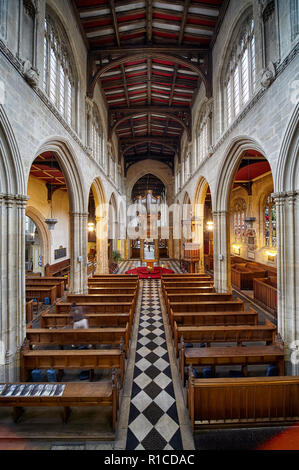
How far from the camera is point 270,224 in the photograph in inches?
557

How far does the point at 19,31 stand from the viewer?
16.3 feet

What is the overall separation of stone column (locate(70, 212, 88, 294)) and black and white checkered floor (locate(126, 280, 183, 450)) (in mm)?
3944

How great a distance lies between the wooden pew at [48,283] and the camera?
33.7 ft

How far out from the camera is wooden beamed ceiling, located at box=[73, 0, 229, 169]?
340 inches

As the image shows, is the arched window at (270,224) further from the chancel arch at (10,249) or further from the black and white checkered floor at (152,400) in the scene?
the chancel arch at (10,249)

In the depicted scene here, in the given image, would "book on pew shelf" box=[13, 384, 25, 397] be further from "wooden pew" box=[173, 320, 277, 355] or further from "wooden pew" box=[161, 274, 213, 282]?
"wooden pew" box=[161, 274, 213, 282]

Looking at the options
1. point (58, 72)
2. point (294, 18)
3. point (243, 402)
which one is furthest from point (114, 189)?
point (243, 402)

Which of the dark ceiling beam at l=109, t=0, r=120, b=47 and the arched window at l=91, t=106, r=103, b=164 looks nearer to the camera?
the dark ceiling beam at l=109, t=0, r=120, b=47

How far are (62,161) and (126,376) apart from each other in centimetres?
746

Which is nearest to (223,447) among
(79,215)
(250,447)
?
(250,447)

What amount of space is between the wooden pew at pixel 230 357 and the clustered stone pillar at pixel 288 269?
613 millimetres

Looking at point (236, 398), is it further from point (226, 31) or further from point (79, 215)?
point (226, 31)

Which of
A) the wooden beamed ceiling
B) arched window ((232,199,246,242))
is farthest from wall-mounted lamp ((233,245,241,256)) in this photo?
the wooden beamed ceiling

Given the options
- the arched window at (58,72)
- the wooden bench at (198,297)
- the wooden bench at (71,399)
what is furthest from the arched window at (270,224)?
the wooden bench at (71,399)
